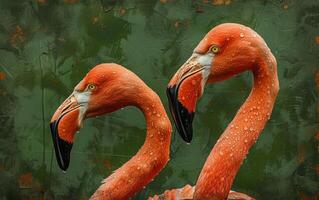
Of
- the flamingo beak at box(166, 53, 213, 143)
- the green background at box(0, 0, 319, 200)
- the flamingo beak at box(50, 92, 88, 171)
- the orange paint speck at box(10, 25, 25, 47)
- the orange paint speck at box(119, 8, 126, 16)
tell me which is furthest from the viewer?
the orange paint speck at box(10, 25, 25, 47)

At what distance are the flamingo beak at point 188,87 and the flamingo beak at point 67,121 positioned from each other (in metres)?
0.47

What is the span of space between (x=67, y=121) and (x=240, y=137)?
844 millimetres

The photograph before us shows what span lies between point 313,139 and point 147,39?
1.09 m

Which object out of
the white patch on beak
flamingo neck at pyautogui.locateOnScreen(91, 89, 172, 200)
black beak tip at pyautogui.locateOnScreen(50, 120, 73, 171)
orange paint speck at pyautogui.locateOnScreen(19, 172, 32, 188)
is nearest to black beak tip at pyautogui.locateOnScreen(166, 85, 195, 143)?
flamingo neck at pyautogui.locateOnScreen(91, 89, 172, 200)

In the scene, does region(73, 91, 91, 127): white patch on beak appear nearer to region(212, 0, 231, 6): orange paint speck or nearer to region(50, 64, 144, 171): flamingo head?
region(50, 64, 144, 171): flamingo head

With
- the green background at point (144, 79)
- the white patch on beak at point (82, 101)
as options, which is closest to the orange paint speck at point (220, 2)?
the green background at point (144, 79)

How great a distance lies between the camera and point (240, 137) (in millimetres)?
2865

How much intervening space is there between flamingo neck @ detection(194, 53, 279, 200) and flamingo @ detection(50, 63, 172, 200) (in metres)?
0.28

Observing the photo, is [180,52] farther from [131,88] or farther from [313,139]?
[313,139]

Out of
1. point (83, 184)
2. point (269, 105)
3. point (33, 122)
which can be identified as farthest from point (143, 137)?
point (269, 105)

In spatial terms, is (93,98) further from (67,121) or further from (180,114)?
(180,114)

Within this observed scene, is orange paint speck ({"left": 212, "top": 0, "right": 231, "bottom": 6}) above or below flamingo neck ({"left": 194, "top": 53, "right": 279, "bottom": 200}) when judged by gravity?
above

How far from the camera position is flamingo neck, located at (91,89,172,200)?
3.00 metres

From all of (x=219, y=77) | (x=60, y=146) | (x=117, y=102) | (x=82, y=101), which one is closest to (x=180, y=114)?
(x=219, y=77)
